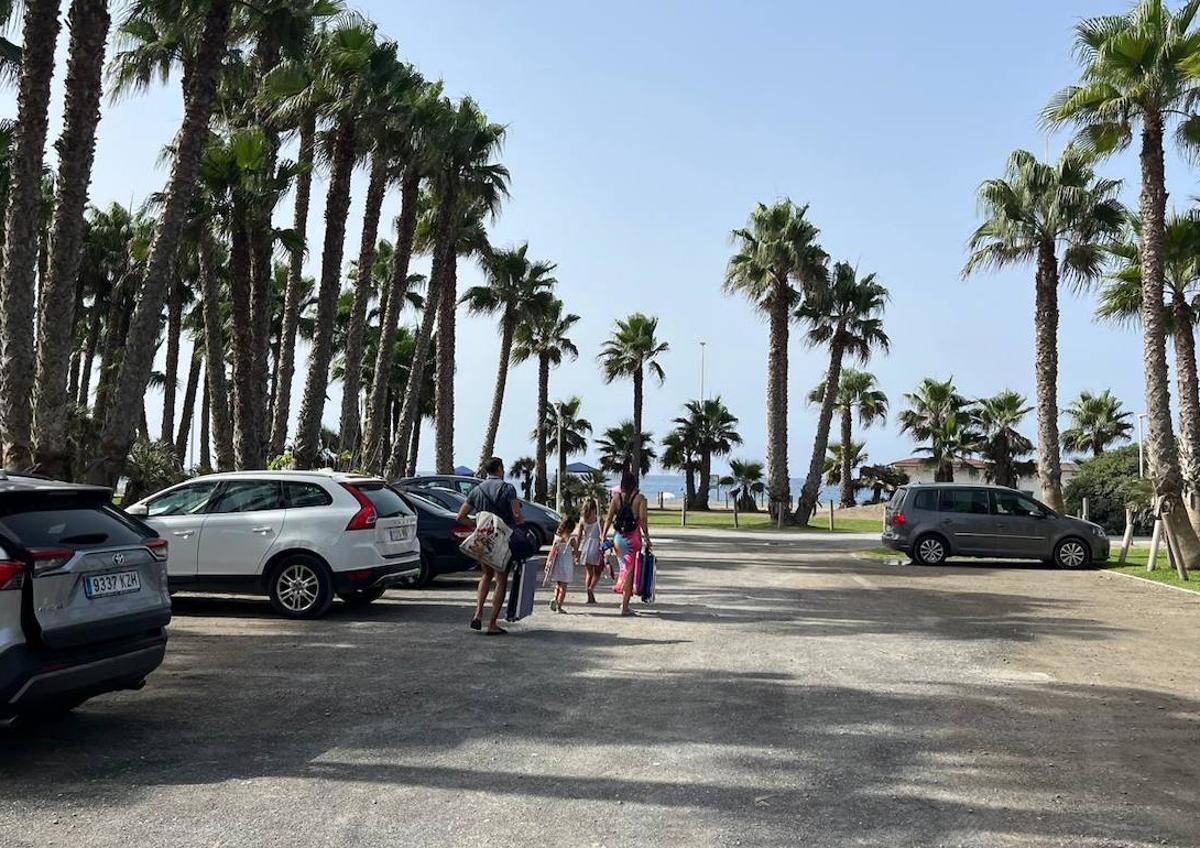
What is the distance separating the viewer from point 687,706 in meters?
7.90

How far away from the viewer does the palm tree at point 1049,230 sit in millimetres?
27969

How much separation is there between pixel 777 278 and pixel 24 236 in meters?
33.8

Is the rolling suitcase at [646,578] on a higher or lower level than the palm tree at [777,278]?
lower

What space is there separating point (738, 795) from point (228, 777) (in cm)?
270

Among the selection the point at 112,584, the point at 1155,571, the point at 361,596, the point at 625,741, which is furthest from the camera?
the point at 1155,571

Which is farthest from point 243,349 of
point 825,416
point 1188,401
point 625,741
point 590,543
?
point 825,416

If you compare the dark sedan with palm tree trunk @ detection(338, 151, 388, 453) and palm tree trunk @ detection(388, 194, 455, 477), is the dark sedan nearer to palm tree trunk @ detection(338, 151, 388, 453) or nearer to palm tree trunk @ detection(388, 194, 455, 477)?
palm tree trunk @ detection(338, 151, 388, 453)

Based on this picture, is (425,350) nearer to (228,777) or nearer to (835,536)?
(835,536)

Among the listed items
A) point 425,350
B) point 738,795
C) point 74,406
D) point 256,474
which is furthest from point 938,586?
point 74,406

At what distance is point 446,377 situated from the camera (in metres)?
37.2

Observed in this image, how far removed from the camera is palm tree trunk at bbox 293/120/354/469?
2492 cm

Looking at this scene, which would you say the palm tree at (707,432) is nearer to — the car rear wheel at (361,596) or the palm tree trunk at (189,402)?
the palm tree trunk at (189,402)

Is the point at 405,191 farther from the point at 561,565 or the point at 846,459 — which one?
the point at 846,459

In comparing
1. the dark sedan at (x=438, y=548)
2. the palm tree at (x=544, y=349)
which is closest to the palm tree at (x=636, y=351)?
the palm tree at (x=544, y=349)
